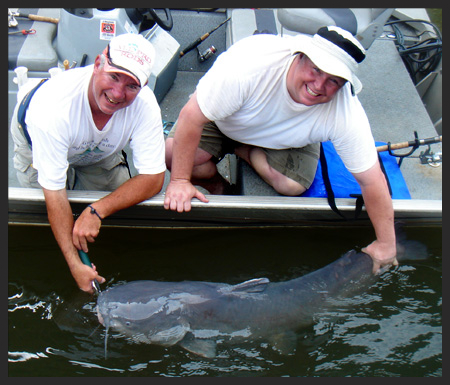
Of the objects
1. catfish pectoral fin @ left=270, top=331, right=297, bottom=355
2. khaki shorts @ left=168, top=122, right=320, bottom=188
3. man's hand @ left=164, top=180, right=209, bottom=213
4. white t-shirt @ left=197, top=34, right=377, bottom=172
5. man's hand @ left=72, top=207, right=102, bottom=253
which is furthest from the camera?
khaki shorts @ left=168, top=122, right=320, bottom=188

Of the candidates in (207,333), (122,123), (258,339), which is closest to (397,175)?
(258,339)

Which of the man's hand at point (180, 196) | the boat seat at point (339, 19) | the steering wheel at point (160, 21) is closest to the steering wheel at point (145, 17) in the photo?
the steering wheel at point (160, 21)

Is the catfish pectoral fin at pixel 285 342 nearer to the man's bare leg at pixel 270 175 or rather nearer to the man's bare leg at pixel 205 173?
the man's bare leg at pixel 270 175

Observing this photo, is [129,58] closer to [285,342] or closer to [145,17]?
[285,342]

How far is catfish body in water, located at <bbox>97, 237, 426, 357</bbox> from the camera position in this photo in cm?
288

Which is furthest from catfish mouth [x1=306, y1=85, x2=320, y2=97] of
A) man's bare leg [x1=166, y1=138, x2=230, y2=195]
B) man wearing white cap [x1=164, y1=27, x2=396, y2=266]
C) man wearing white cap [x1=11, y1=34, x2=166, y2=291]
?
man's bare leg [x1=166, y1=138, x2=230, y2=195]

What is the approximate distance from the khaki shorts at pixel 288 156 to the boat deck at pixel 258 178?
0.79 feet

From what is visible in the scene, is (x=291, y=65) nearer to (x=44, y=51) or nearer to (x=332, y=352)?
(x=332, y=352)

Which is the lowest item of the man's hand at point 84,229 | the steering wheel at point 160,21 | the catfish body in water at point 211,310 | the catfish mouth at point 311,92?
the catfish body in water at point 211,310

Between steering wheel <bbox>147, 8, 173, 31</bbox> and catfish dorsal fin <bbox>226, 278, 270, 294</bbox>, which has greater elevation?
steering wheel <bbox>147, 8, 173, 31</bbox>

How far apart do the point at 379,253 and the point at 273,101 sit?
4.25ft

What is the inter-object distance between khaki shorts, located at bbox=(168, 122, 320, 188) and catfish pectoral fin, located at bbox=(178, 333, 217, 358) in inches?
52.1

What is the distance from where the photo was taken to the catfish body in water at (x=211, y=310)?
9.43 feet

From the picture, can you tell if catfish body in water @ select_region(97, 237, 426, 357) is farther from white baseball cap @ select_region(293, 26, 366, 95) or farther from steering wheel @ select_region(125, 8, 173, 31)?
steering wheel @ select_region(125, 8, 173, 31)
